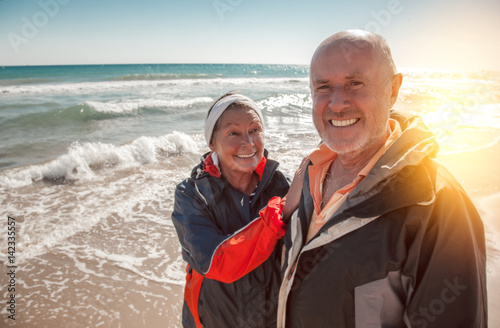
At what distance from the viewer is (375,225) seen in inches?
48.1

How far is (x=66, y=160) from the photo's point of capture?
26.2ft

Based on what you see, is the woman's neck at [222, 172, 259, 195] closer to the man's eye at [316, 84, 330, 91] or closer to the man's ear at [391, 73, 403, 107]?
the man's eye at [316, 84, 330, 91]

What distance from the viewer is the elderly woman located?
1.78m

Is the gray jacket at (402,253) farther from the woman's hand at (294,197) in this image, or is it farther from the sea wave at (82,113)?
the sea wave at (82,113)

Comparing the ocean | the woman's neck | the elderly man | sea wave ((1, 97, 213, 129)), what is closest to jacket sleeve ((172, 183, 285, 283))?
the elderly man

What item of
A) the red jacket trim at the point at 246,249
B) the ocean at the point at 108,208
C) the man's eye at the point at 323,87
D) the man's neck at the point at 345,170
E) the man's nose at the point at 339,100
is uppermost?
the man's eye at the point at 323,87

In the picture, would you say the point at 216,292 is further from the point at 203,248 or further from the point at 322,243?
the point at 322,243

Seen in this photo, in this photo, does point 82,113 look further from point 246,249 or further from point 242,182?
point 246,249

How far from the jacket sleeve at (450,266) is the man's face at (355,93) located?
0.50 meters

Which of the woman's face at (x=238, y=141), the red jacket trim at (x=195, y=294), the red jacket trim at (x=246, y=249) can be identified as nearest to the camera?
the red jacket trim at (x=246, y=249)

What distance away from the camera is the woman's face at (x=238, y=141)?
228cm

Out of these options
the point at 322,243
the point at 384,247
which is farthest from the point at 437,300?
the point at 322,243

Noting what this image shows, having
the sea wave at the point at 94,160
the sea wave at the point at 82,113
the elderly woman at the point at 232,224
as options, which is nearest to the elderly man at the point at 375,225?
the elderly woman at the point at 232,224

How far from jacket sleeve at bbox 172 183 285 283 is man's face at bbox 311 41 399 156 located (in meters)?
0.62
